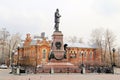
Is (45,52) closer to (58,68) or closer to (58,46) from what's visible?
(58,46)

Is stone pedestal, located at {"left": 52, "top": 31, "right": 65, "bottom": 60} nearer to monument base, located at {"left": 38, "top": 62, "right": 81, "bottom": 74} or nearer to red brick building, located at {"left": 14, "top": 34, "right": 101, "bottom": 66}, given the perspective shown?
monument base, located at {"left": 38, "top": 62, "right": 81, "bottom": 74}

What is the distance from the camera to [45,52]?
73.9 m

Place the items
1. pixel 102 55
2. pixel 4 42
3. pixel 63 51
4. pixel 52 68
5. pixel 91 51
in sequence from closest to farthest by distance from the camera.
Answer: pixel 52 68 < pixel 63 51 < pixel 4 42 < pixel 102 55 < pixel 91 51

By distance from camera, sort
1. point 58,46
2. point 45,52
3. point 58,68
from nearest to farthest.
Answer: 1. point 58,68
2. point 58,46
3. point 45,52

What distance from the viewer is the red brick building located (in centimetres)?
7182

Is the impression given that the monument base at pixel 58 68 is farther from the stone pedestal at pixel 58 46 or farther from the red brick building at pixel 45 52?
the red brick building at pixel 45 52

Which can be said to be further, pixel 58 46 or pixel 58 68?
pixel 58 46

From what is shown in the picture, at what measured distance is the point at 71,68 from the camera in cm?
3878

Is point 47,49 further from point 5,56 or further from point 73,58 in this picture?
point 5,56

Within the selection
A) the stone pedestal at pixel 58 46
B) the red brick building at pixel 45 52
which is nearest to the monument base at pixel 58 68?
the stone pedestal at pixel 58 46

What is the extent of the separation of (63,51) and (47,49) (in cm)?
3392

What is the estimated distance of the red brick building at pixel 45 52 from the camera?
236 feet

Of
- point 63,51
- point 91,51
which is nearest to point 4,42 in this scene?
point 91,51

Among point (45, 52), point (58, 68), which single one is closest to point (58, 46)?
point (58, 68)
